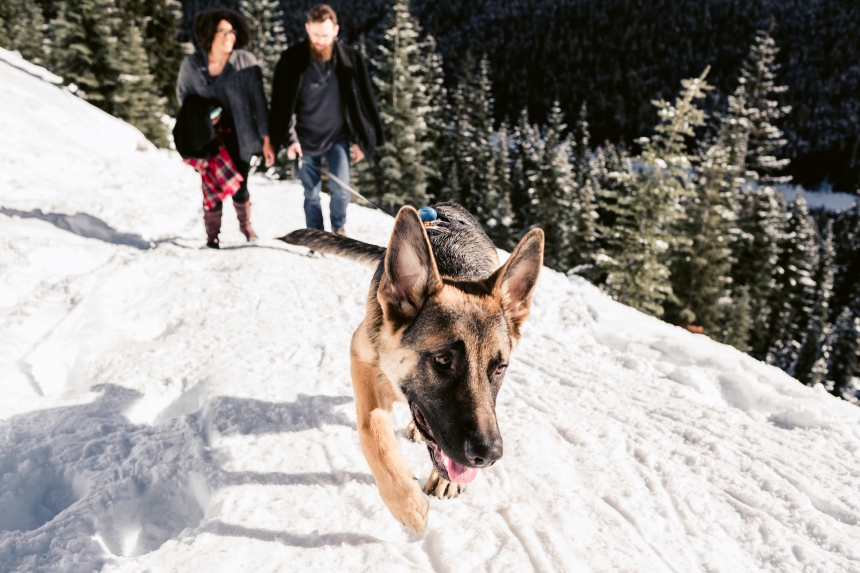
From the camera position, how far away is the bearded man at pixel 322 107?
6.19 meters

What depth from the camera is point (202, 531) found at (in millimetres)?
2422

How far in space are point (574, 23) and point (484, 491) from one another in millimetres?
200746

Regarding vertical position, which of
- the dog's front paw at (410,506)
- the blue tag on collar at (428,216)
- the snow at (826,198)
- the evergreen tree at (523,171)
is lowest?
the snow at (826,198)

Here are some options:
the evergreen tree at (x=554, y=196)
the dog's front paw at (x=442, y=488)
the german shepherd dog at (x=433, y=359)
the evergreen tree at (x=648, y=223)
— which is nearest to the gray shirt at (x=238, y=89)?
the german shepherd dog at (x=433, y=359)

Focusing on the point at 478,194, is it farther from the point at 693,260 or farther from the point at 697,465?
the point at 697,465

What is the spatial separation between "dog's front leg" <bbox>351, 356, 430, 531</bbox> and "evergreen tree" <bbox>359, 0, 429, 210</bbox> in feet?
94.8

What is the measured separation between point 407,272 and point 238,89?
516cm

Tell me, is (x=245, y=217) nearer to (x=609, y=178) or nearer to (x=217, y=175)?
(x=217, y=175)

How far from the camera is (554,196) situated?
44188mm

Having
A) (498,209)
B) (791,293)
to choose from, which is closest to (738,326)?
(791,293)

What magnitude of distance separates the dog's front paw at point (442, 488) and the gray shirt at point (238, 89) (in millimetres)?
5379

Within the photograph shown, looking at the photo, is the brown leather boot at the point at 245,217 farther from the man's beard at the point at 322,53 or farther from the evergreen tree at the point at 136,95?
the evergreen tree at the point at 136,95

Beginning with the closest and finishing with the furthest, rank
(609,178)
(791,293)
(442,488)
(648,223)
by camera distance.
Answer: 1. (442,488)
2. (648,223)
3. (609,178)
4. (791,293)

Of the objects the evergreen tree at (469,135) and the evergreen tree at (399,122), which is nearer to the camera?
the evergreen tree at (399,122)
